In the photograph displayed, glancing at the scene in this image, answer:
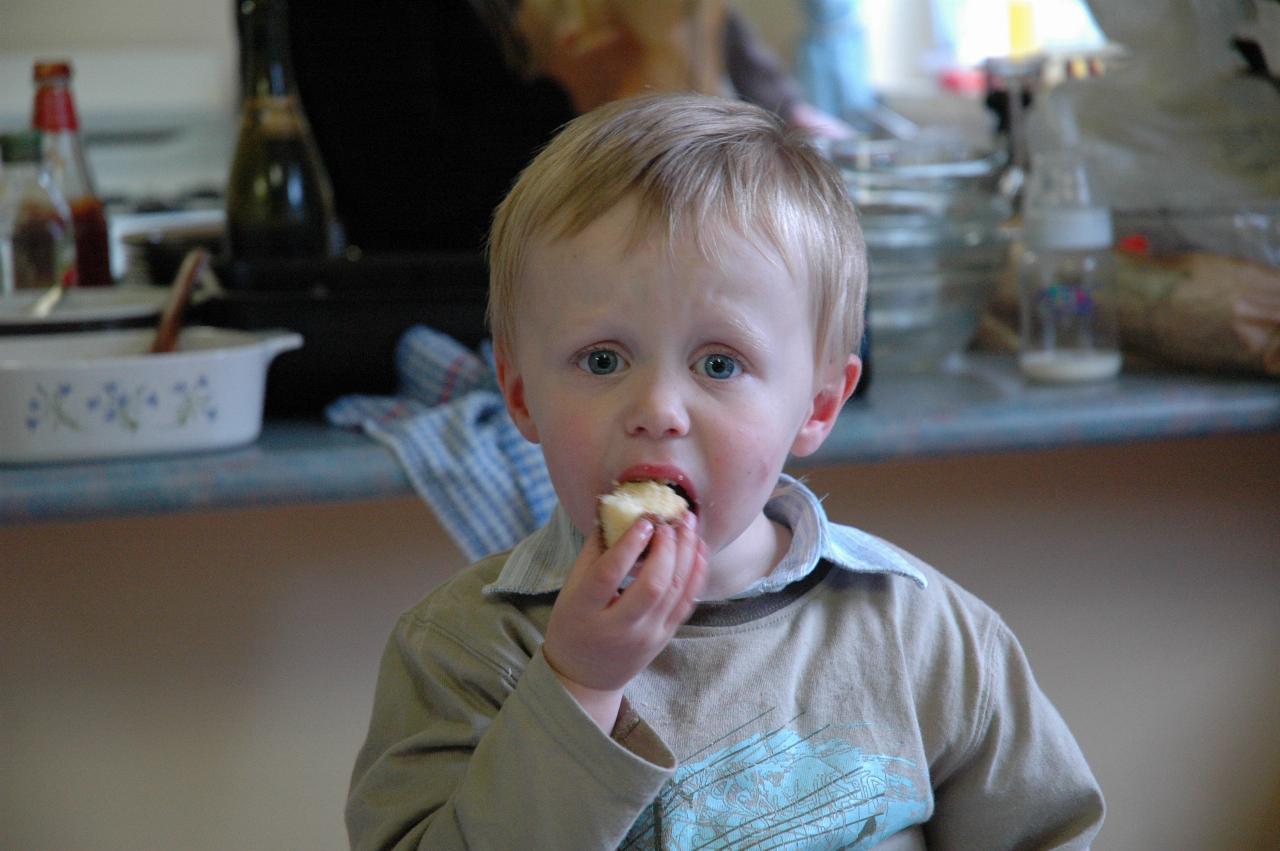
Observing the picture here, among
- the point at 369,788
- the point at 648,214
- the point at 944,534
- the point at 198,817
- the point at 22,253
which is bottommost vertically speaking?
the point at 198,817

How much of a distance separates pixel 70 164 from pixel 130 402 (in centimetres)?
36

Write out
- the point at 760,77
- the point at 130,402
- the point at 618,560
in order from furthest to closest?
1. the point at 760,77
2. the point at 130,402
3. the point at 618,560

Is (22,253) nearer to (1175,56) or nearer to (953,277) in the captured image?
(953,277)

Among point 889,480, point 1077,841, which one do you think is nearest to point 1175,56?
point 889,480

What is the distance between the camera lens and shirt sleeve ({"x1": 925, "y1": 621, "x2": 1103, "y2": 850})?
778 mm

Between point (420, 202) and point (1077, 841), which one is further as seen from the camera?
point (420, 202)

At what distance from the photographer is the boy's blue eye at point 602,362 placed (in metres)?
0.68

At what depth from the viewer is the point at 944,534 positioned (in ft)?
4.49

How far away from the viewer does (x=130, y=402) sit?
1037mm

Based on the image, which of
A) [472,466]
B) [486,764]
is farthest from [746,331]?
[472,466]

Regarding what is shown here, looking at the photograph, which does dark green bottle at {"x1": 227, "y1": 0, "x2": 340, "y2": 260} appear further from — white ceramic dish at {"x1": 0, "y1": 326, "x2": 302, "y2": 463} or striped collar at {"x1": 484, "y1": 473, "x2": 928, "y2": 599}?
striped collar at {"x1": 484, "y1": 473, "x2": 928, "y2": 599}

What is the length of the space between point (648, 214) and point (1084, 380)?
75 cm

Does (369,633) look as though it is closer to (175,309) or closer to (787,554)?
(175,309)

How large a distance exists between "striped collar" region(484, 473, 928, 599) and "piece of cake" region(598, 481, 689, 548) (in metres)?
0.11
